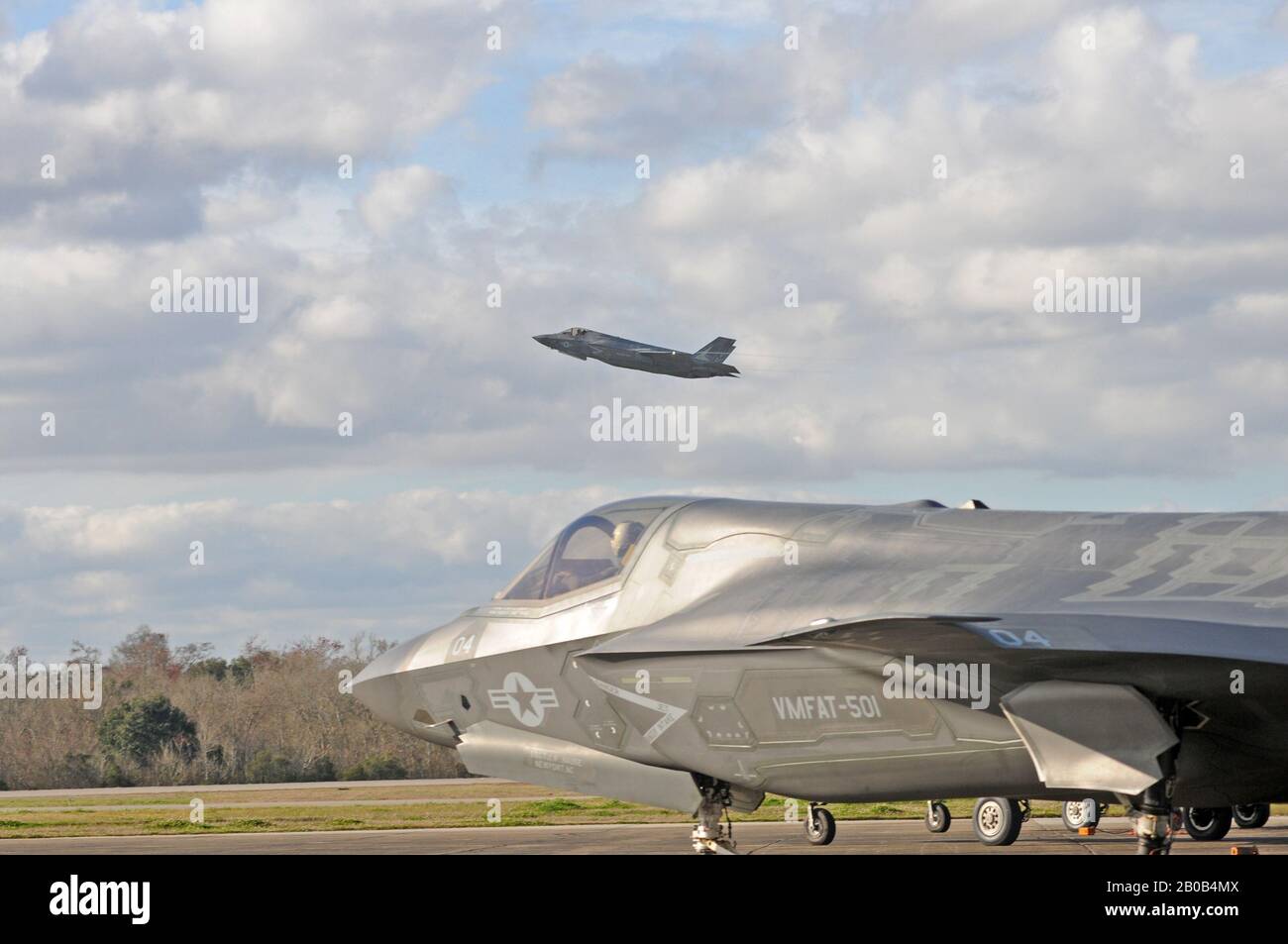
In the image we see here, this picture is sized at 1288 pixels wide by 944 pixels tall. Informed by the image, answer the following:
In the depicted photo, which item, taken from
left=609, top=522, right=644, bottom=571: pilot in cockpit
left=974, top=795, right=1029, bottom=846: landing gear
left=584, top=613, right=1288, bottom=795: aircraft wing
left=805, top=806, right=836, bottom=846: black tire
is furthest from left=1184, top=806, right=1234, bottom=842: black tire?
left=609, top=522, right=644, bottom=571: pilot in cockpit

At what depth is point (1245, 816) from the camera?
22.9 metres

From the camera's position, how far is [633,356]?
182 ft

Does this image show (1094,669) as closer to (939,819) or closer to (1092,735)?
(1092,735)

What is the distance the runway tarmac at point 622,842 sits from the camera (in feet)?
69.9

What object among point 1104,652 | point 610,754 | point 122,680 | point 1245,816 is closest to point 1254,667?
point 1104,652

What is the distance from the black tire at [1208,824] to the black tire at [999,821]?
237cm

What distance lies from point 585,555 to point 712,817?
9.86 feet

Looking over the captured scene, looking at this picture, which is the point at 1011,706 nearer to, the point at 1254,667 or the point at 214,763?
the point at 1254,667

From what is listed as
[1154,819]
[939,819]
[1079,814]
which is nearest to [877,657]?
[1154,819]

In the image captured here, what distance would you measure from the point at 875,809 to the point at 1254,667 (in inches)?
902

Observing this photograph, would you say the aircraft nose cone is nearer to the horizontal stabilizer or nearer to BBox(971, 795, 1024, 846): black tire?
the horizontal stabilizer

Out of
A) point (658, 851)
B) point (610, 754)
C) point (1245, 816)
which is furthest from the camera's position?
point (1245, 816)
